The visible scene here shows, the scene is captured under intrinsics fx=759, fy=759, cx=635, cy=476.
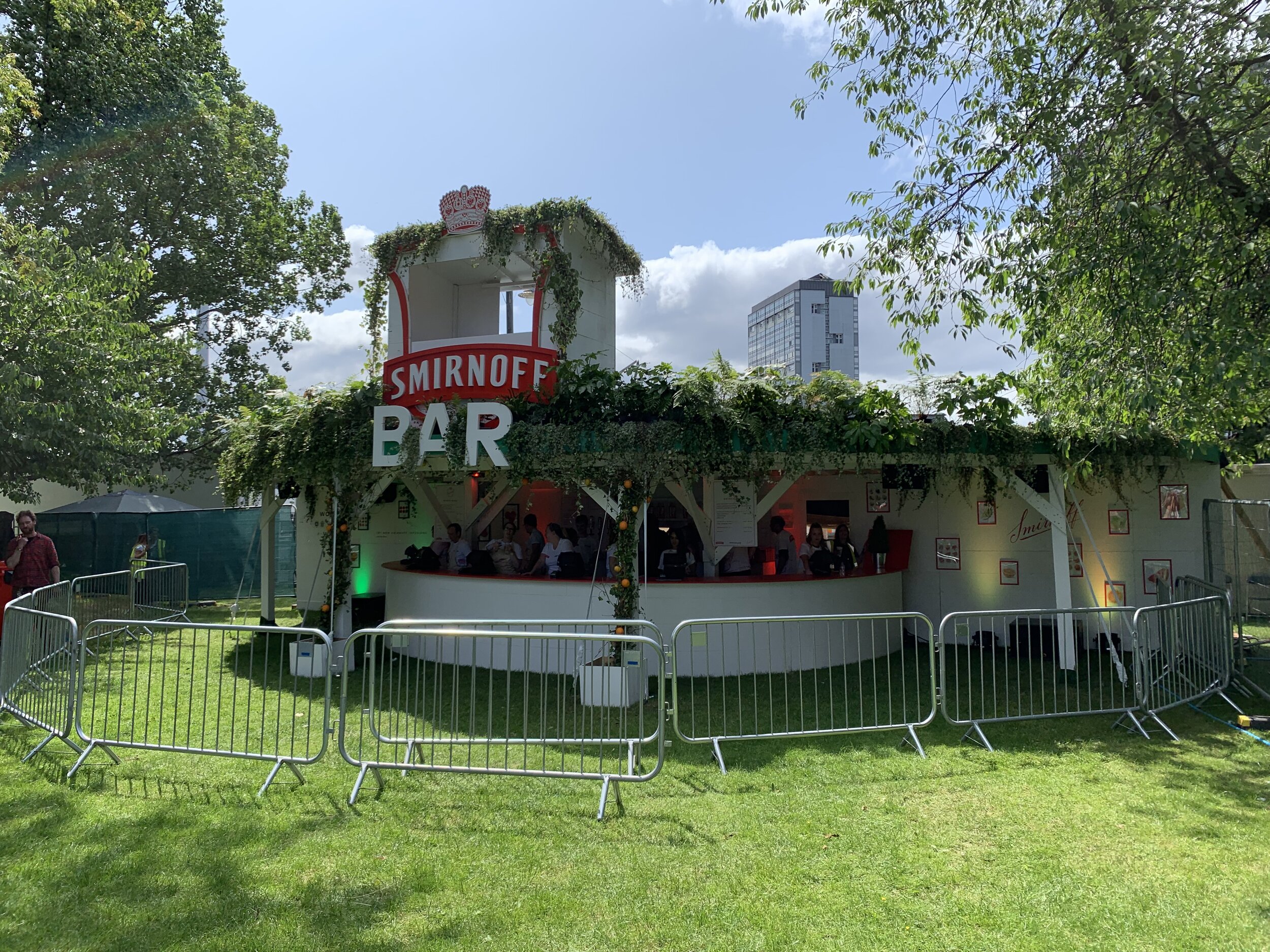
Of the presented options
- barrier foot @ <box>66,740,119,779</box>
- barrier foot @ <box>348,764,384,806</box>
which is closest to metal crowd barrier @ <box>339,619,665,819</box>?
barrier foot @ <box>348,764,384,806</box>

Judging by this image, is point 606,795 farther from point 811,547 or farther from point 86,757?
point 811,547

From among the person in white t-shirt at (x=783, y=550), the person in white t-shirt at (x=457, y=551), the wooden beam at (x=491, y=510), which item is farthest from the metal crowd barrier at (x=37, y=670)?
the person in white t-shirt at (x=783, y=550)

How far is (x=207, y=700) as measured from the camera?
26.8 feet

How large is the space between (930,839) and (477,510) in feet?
34.8

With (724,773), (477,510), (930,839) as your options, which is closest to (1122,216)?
(930,839)

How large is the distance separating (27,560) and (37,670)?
14.1 feet

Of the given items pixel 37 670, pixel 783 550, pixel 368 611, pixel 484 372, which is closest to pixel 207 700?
pixel 37 670

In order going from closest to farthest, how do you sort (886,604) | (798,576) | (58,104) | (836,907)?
1. (836,907)
2. (798,576)
3. (886,604)
4. (58,104)

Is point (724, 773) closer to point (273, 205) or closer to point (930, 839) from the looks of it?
point (930, 839)

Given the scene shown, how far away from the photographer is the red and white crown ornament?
1035 centimetres

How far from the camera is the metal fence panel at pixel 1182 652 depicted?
6.85m

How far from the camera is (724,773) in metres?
5.92

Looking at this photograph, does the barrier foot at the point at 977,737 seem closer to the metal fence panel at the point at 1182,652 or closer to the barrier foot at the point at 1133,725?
the barrier foot at the point at 1133,725

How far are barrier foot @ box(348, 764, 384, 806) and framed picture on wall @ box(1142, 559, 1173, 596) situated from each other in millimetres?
10408
